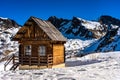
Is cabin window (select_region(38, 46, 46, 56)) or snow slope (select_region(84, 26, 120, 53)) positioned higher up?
snow slope (select_region(84, 26, 120, 53))

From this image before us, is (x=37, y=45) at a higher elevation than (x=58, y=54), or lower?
higher

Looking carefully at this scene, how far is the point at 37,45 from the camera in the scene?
3403 cm

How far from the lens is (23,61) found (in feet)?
112

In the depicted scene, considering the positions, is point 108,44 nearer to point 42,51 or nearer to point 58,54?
point 58,54

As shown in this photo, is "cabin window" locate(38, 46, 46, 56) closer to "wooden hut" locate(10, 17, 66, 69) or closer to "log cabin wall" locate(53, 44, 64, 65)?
"wooden hut" locate(10, 17, 66, 69)

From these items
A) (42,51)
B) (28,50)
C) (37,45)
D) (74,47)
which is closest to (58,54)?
(42,51)

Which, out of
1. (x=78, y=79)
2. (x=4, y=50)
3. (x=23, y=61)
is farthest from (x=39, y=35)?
(x=4, y=50)

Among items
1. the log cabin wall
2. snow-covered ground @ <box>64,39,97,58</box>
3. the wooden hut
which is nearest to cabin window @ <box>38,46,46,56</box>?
the wooden hut

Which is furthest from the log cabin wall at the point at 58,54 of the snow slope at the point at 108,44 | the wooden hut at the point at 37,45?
the snow slope at the point at 108,44

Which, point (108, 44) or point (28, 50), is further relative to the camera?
point (108, 44)

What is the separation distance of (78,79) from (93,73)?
252cm

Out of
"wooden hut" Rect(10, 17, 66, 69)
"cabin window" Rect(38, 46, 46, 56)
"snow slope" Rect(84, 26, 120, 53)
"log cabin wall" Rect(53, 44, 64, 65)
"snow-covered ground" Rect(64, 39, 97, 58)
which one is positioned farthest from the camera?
"snow-covered ground" Rect(64, 39, 97, 58)

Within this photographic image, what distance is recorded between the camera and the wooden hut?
33250 mm

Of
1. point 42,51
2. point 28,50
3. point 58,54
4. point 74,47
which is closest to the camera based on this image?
point 42,51
